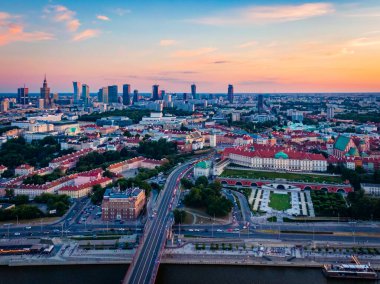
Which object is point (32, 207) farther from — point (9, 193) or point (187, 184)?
point (187, 184)

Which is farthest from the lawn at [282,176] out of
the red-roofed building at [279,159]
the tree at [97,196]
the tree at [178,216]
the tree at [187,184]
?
the tree at [178,216]

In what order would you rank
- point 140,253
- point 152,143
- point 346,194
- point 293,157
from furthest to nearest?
point 152,143, point 293,157, point 346,194, point 140,253

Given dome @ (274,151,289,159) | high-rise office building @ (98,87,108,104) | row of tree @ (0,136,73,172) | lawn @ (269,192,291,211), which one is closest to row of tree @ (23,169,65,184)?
row of tree @ (0,136,73,172)

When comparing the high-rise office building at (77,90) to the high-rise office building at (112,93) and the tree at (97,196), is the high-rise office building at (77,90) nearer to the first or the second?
the high-rise office building at (112,93)

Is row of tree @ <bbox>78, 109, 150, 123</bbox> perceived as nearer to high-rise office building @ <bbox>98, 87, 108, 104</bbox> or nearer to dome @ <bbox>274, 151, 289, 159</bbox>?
high-rise office building @ <bbox>98, 87, 108, 104</bbox>

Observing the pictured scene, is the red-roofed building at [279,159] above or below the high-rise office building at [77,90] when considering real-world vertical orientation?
below

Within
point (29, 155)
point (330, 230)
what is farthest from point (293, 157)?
point (29, 155)

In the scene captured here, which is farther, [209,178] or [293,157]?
[293,157]

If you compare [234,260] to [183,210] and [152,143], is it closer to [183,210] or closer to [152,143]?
[183,210]
